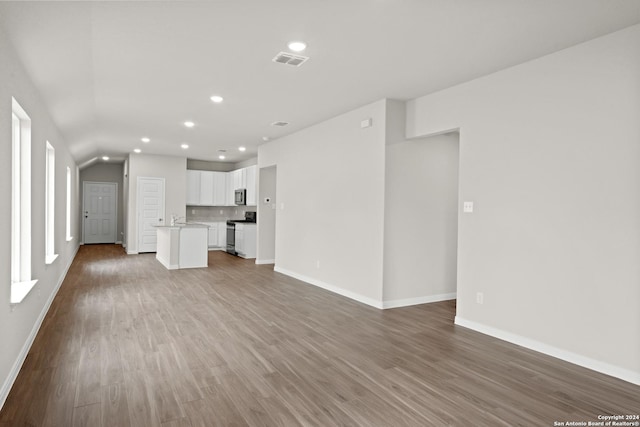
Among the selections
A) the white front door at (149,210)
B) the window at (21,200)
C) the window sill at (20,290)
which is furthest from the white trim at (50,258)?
the white front door at (149,210)

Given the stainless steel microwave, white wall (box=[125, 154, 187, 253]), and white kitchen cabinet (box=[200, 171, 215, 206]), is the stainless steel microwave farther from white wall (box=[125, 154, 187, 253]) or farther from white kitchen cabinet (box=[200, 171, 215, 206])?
white wall (box=[125, 154, 187, 253])

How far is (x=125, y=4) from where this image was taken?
8.67 ft

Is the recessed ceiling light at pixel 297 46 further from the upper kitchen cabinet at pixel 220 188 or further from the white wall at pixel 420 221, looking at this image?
the upper kitchen cabinet at pixel 220 188

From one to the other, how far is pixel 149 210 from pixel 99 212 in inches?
148

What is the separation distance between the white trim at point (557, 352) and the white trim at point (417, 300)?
2.85ft

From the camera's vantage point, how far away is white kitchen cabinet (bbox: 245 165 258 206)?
9.96m

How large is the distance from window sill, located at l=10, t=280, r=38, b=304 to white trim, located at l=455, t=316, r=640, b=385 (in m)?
4.19

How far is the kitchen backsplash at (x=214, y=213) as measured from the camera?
1187 cm

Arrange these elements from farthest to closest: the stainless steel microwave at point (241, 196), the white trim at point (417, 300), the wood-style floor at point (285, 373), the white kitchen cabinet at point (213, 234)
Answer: the white kitchen cabinet at point (213, 234), the stainless steel microwave at point (241, 196), the white trim at point (417, 300), the wood-style floor at point (285, 373)

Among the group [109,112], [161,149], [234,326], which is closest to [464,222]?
[234,326]

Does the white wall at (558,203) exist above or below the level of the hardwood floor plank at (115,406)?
above

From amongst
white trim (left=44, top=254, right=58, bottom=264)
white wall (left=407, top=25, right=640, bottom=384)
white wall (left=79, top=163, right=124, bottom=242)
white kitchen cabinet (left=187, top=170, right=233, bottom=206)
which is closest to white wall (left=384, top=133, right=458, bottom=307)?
white wall (left=407, top=25, right=640, bottom=384)

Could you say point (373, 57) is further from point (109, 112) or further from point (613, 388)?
point (109, 112)

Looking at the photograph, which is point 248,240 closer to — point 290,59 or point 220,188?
point 220,188
